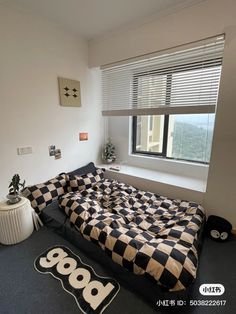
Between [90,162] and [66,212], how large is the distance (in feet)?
3.82

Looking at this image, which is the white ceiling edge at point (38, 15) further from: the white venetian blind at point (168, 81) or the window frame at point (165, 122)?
the window frame at point (165, 122)

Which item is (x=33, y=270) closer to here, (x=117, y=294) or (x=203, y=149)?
(x=117, y=294)

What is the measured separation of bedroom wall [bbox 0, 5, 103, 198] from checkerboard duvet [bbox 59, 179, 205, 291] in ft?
2.10

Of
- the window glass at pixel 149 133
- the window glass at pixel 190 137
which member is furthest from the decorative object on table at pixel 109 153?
the window glass at pixel 190 137

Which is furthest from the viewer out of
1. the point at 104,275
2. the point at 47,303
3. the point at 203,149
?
the point at 203,149

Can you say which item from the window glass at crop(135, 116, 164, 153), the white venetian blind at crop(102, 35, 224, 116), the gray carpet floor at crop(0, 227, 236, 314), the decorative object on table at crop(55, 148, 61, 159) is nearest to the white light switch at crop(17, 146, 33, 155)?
the decorative object on table at crop(55, 148, 61, 159)

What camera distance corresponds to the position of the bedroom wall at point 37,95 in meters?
1.84

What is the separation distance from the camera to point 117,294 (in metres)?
1.26

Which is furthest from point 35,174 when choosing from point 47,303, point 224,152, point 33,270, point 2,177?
point 224,152

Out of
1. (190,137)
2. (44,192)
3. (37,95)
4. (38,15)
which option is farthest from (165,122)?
(38,15)

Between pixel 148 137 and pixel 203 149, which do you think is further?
pixel 148 137

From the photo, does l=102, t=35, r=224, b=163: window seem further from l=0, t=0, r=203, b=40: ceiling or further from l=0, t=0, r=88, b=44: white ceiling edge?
l=0, t=0, r=88, b=44: white ceiling edge

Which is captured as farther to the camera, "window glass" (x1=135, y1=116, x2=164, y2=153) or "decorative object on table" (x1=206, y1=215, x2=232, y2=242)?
"window glass" (x1=135, y1=116, x2=164, y2=153)

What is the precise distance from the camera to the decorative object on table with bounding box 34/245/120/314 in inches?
47.5
